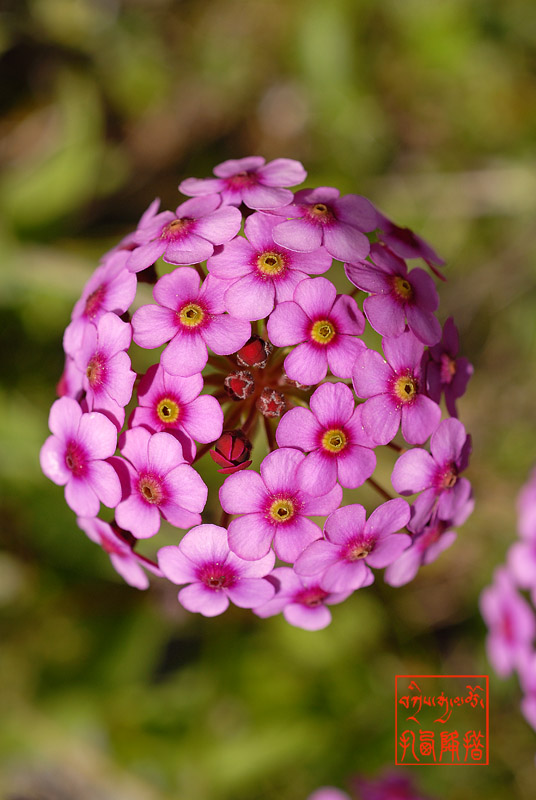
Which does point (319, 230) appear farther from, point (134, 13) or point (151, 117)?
point (134, 13)

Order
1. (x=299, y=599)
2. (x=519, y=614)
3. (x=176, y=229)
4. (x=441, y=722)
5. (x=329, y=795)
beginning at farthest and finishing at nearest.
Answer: (x=441, y=722) → (x=329, y=795) → (x=519, y=614) → (x=299, y=599) → (x=176, y=229)

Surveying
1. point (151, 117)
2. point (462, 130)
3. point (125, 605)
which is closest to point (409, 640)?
point (125, 605)

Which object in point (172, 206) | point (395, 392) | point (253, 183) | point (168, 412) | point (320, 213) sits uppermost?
point (172, 206)

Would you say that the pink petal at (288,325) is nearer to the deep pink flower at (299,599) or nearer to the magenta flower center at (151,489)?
the magenta flower center at (151,489)

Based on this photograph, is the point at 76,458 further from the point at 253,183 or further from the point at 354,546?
the point at 253,183

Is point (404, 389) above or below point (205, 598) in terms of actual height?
above

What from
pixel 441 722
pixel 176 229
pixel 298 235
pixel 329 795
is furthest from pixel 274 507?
pixel 441 722

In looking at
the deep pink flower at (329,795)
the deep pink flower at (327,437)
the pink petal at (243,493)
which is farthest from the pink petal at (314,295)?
the deep pink flower at (329,795)
